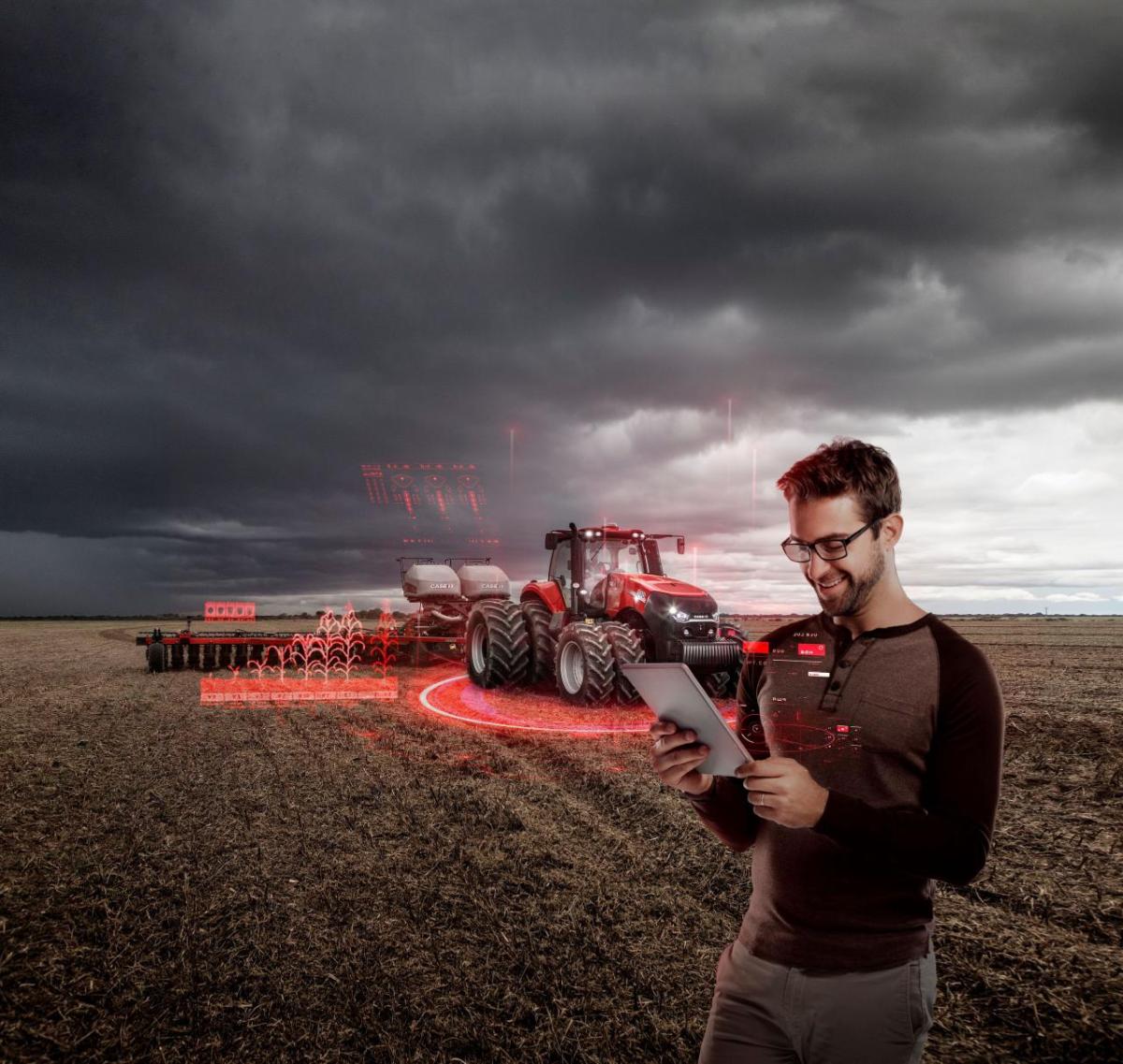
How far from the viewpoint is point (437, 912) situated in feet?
14.5

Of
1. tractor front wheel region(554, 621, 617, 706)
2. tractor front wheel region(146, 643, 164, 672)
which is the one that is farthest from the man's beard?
tractor front wheel region(146, 643, 164, 672)

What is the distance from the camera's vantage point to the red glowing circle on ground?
10195 mm

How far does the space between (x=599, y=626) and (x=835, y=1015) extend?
378 inches

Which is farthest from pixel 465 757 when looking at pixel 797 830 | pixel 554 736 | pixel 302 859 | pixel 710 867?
pixel 797 830

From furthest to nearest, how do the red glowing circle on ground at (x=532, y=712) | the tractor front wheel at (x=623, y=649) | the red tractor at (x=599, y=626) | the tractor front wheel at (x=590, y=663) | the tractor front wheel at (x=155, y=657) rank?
1. the tractor front wheel at (x=155, y=657)
2. the red tractor at (x=599, y=626)
3. the tractor front wheel at (x=590, y=663)
4. the tractor front wheel at (x=623, y=649)
5. the red glowing circle on ground at (x=532, y=712)

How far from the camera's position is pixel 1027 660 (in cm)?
2225

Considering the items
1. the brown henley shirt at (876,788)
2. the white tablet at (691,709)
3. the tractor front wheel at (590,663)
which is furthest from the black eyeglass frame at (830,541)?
the tractor front wheel at (590,663)

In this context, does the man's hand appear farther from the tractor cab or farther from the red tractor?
the tractor cab

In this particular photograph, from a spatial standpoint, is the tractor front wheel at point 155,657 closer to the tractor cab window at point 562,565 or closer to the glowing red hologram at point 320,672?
the glowing red hologram at point 320,672

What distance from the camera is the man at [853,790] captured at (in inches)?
62.3

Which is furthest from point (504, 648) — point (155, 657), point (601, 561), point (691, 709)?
point (691, 709)

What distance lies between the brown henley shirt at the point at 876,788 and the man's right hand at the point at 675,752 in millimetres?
249

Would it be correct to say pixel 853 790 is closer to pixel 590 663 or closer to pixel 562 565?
pixel 590 663

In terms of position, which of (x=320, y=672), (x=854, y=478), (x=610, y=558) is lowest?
(x=320, y=672)
